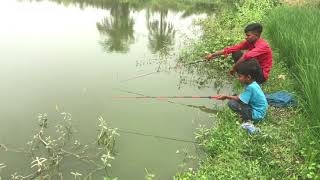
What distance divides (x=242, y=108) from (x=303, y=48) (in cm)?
157

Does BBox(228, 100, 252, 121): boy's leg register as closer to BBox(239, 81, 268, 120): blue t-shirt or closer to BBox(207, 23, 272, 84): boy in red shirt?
BBox(239, 81, 268, 120): blue t-shirt

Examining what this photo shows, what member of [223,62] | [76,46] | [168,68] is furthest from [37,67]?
[223,62]

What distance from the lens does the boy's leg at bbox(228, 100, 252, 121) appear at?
5047 millimetres

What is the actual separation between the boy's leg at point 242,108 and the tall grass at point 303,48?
0.68m

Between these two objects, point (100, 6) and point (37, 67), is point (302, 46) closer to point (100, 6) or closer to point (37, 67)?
point (37, 67)

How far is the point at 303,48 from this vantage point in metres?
5.90

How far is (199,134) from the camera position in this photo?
5059mm

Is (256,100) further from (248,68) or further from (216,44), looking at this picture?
(216,44)

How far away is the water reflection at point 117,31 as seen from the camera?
9961 mm

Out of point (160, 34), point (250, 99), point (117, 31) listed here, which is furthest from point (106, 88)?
point (117, 31)

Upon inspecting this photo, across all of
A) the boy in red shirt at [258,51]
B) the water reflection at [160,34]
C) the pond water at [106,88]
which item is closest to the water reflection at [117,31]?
the pond water at [106,88]

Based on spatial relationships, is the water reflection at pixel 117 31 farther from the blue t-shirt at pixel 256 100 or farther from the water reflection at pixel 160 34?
the blue t-shirt at pixel 256 100

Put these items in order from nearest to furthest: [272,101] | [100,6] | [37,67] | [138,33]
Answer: [272,101] < [37,67] < [138,33] < [100,6]

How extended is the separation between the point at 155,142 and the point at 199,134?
1.85 feet
